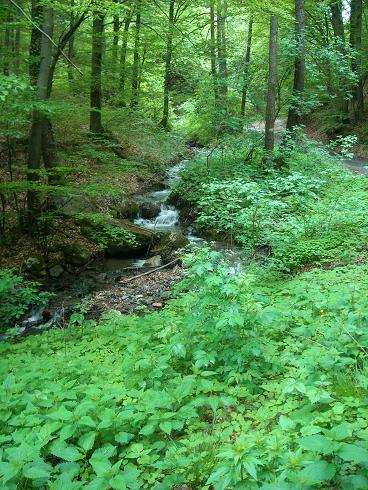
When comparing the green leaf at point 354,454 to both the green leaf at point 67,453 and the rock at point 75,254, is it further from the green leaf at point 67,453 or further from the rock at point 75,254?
the rock at point 75,254

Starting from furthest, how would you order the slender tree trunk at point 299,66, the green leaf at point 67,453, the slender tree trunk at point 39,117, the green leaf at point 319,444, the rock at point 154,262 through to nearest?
the slender tree trunk at point 299,66
the rock at point 154,262
the slender tree trunk at point 39,117
the green leaf at point 67,453
the green leaf at point 319,444

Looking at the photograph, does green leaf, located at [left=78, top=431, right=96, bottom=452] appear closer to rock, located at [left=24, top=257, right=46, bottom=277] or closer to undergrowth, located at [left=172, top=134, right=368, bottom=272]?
undergrowth, located at [left=172, top=134, right=368, bottom=272]

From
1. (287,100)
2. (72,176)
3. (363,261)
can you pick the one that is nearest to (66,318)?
(363,261)

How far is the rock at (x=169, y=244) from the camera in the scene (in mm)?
10734

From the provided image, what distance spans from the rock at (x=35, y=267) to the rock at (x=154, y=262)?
254 cm

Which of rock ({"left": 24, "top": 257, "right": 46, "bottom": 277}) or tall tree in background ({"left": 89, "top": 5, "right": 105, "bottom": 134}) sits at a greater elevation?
tall tree in background ({"left": 89, "top": 5, "right": 105, "bottom": 134})

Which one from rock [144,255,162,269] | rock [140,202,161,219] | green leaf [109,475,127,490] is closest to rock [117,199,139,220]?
rock [140,202,161,219]

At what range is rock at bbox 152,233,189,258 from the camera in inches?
423

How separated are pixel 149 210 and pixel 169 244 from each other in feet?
9.80

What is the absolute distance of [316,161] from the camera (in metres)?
11.5

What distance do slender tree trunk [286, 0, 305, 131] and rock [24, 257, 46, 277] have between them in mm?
8496

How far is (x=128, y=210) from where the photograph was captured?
13102 mm

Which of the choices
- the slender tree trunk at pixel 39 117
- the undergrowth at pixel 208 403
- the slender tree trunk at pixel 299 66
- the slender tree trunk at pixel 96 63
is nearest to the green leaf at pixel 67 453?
the undergrowth at pixel 208 403

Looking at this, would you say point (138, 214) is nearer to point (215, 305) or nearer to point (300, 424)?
point (215, 305)
